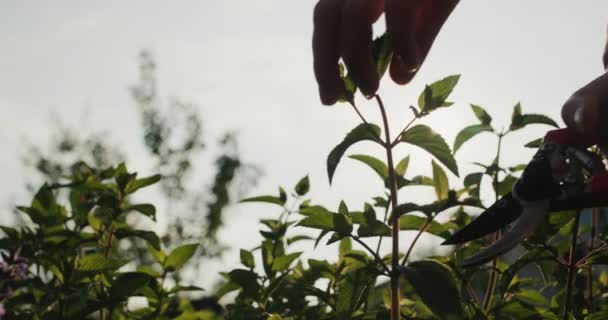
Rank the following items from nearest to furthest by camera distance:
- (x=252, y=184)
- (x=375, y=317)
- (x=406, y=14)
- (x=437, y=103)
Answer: (x=406, y=14) < (x=437, y=103) < (x=375, y=317) < (x=252, y=184)

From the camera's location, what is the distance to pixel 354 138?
74.1 inches

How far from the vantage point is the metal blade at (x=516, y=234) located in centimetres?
165

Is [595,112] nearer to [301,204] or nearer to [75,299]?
[75,299]

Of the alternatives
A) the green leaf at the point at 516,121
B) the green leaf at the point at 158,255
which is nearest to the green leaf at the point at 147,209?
the green leaf at the point at 158,255

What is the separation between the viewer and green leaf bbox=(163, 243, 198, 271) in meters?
2.77

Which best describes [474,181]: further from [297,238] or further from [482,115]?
[297,238]

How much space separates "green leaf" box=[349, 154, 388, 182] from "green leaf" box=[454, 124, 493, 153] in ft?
1.06


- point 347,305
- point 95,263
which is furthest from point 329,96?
point 95,263

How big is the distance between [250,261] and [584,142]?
4.59ft

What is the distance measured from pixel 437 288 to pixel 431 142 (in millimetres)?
444

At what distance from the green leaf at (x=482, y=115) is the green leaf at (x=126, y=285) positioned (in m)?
1.34

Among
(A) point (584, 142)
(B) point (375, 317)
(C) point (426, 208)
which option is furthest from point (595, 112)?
(B) point (375, 317)

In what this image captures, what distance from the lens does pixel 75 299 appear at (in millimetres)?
2127

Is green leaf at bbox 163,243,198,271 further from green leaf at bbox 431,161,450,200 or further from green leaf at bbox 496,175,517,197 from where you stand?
green leaf at bbox 496,175,517,197
